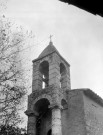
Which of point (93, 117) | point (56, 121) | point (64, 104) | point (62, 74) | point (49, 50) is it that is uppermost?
point (49, 50)

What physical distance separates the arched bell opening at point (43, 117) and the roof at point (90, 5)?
13129 mm

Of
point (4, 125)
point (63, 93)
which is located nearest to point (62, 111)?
point (63, 93)

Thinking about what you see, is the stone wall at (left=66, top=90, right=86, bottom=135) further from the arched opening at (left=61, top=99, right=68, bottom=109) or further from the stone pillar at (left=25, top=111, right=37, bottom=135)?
the stone pillar at (left=25, top=111, right=37, bottom=135)

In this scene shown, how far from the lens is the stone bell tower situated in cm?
1327

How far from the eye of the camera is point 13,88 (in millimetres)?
8648

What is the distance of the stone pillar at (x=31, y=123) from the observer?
44.3ft

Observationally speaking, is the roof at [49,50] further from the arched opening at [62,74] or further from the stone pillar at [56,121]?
the stone pillar at [56,121]

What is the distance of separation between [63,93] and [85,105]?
179 cm

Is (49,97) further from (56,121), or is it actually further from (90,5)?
(90,5)

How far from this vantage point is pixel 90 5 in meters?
1.25

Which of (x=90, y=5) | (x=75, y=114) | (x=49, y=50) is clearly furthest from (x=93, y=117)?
(x=90, y=5)

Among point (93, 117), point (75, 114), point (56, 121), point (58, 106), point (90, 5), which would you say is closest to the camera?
point (90, 5)

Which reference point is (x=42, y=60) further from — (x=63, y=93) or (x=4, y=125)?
(x=4, y=125)

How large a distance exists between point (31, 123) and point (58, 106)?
7.94 ft
